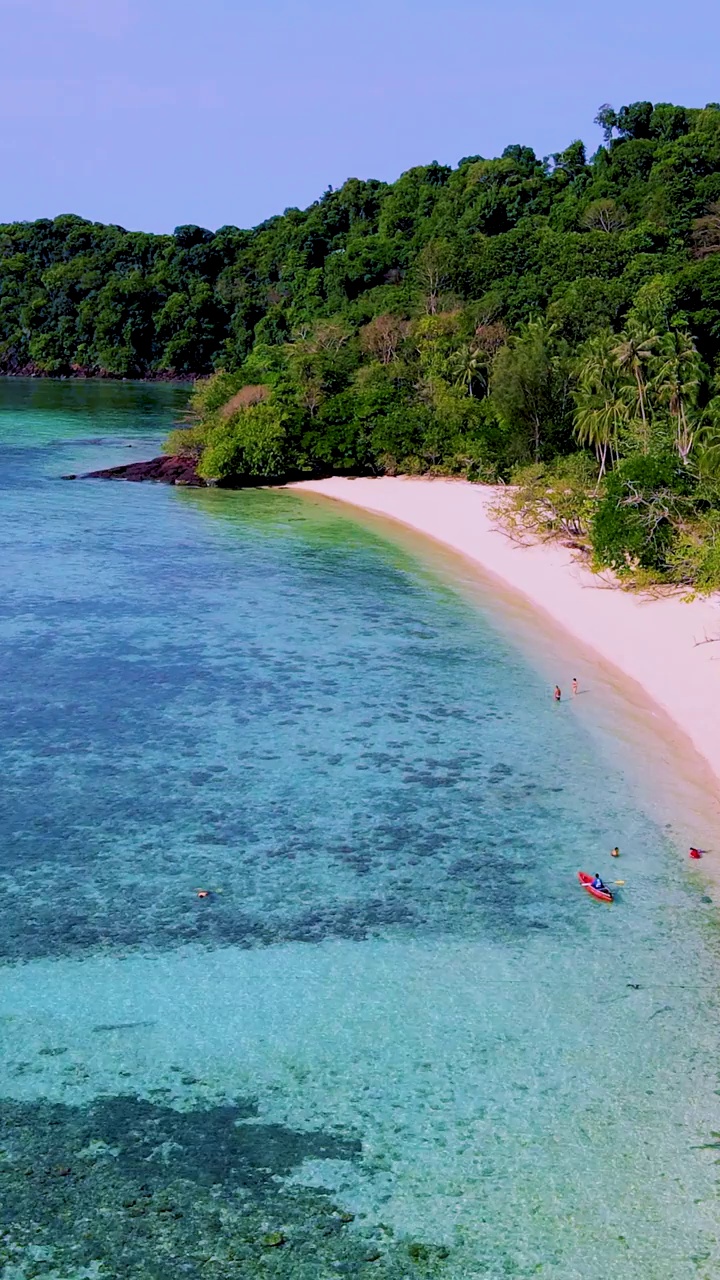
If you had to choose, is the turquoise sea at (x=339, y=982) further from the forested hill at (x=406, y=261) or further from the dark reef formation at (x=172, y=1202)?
the forested hill at (x=406, y=261)

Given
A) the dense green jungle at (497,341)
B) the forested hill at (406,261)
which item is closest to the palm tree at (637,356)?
the dense green jungle at (497,341)

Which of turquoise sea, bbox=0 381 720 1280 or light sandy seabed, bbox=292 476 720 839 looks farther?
light sandy seabed, bbox=292 476 720 839

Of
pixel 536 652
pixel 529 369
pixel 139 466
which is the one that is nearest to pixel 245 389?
pixel 139 466

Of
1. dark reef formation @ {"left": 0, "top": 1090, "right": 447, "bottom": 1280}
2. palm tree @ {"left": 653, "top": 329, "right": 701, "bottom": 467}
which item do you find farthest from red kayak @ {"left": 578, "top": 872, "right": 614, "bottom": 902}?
palm tree @ {"left": 653, "top": 329, "right": 701, "bottom": 467}

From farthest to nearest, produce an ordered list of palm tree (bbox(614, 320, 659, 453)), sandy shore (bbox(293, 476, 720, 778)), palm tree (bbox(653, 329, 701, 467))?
palm tree (bbox(614, 320, 659, 453)) < palm tree (bbox(653, 329, 701, 467)) < sandy shore (bbox(293, 476, 720, 778))

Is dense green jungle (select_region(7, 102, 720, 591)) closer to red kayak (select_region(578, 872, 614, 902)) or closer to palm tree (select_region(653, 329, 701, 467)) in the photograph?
palm tree (select_region(653, 329, 701, 467))

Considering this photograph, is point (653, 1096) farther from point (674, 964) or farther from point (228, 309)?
point (228, 309)
